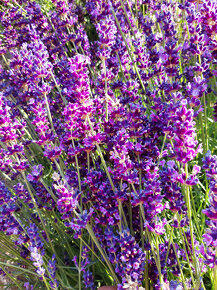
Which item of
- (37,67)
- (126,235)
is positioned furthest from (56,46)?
(126,235)

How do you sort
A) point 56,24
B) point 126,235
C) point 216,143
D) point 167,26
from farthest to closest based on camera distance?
point 56,24, point 216,143, point 167,26, point 126,235

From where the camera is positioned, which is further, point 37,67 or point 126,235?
point 37,67

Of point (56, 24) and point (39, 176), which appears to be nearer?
point (39, 176)

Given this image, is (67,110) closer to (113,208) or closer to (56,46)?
(113,208)

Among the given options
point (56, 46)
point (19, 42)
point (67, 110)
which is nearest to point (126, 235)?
point (67, 110)

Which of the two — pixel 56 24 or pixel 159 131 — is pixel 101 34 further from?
pixel 56 24

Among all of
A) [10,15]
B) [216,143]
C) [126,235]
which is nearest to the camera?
[126,235]

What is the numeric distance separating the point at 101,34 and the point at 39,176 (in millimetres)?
982

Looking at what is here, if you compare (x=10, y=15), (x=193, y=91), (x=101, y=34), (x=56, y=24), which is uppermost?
(x=10, y=15)

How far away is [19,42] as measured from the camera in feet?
10.1

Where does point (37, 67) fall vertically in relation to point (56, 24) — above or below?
below

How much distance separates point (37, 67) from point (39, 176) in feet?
2.40

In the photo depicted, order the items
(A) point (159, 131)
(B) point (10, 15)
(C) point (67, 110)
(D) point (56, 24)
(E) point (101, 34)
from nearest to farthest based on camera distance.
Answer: (C) point (67, 110) → (A) point (159, 131) → (E) point (101, 34) → (D) point (56, 24) → (B) point (10, 15)

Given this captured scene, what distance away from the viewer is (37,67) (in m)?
1.84
